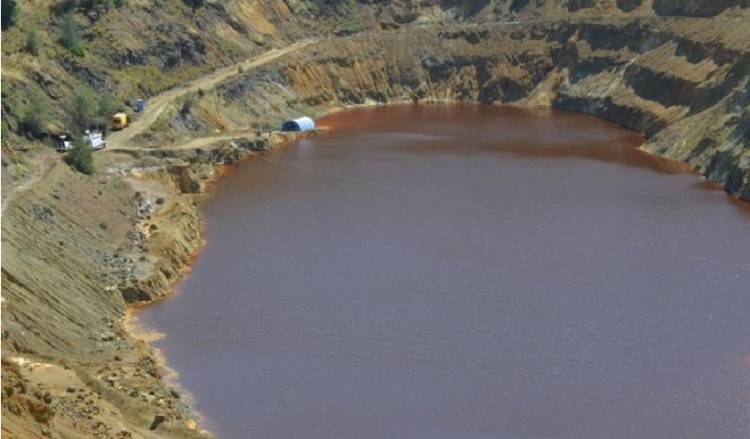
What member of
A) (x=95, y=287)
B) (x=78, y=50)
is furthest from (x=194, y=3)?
(x=95, y=287)

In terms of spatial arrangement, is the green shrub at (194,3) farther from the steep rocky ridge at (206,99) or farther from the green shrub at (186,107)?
the green shrub at (186,107)

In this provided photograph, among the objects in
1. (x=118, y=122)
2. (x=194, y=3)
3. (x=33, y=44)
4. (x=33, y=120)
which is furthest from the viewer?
(x=194, y=3)

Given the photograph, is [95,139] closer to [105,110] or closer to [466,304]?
[105,110]

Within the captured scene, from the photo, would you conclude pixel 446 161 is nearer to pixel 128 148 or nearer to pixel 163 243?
pixel 128 148

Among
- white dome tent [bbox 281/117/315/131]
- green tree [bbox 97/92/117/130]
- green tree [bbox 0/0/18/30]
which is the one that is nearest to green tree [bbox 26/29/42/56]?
green tree [bbox 0/0/18/30]

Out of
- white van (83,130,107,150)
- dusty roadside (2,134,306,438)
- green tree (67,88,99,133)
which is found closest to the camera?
dusty roadside (2,134,306,438)

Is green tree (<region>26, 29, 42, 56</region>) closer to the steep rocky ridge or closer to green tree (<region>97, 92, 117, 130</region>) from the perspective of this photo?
the steep rocky ridge
